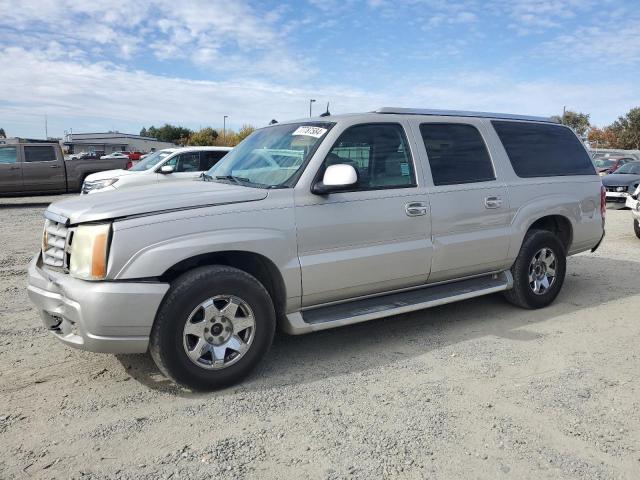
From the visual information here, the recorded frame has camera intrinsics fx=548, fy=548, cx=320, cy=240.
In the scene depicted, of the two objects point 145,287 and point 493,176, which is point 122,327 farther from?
point 493,176

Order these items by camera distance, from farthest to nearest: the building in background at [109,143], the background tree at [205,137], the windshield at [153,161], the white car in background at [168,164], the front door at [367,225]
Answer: the building in background at [109,143]
the background tree at [205,137]
the windshield at [153,161]
the white car in background at [168,164]
the front door at [367,225]

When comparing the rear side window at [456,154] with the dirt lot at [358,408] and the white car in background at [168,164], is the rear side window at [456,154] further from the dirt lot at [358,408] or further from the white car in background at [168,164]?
the white car in background at [168,164]

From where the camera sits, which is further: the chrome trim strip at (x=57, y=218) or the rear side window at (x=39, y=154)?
the rear side window at (x=39, y=154)

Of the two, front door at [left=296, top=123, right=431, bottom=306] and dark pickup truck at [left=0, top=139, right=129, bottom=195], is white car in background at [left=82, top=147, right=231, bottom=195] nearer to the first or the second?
dark pickup truck at [left=0, top=139, right=129, bottom=195]

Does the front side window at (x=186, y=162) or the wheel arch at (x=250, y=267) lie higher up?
the front side window at (x=186, y=162)

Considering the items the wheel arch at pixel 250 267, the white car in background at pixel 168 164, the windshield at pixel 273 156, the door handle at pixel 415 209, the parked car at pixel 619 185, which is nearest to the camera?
the wheel arch at pixel 250 267

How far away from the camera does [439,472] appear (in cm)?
273

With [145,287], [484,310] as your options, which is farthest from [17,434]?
→ [484,310]

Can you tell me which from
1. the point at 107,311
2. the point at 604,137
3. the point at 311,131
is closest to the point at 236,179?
the point at 311,131

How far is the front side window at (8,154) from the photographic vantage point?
51.1 ft

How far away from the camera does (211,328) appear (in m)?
3.56

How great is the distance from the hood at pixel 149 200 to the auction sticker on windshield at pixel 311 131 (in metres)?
0.69

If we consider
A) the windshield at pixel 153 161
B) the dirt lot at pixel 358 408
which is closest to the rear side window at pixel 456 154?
the dirt lot at pixel 358 408

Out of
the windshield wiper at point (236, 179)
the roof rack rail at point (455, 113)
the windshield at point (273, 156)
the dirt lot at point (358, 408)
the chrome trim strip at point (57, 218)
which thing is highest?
the roof rack rail at point (455, 113)
